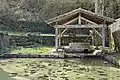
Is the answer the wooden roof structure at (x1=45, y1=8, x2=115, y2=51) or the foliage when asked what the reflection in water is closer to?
the wooden roof structure at (x1=45, y1=8, x2=115, y2=51)

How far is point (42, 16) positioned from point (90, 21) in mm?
13906

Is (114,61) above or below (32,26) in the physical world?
below

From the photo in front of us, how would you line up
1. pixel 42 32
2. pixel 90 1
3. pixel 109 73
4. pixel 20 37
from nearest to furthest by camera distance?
1. pixel 109 73
2. pixel 20 37
3. pixel 42 32
4. pixel 90 1

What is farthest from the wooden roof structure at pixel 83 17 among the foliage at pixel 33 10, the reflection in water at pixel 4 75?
the foliage at pixel 33 10

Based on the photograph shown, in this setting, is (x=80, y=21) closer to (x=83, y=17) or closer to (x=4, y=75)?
(x=83, y=17)

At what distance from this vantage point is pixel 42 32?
27.7 metres

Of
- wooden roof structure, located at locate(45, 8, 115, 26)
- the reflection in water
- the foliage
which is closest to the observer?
the reflection in water

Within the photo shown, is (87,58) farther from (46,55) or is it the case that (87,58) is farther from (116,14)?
(116,14)

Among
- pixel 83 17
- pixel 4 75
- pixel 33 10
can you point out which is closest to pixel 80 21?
pixel 83 17

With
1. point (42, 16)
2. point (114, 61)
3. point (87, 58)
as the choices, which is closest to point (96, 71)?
point (114, 61)

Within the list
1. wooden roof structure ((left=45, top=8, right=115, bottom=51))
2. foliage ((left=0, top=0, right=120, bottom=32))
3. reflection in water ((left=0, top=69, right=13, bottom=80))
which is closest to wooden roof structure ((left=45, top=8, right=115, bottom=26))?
wooden roof structure ((left=45, top=8, right=115, bottom=51))

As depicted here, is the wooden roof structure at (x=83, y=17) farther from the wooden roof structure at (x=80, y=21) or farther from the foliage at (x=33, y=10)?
the foliage at (x=33, y=10)

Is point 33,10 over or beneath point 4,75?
over

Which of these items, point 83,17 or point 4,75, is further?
point 83,17
